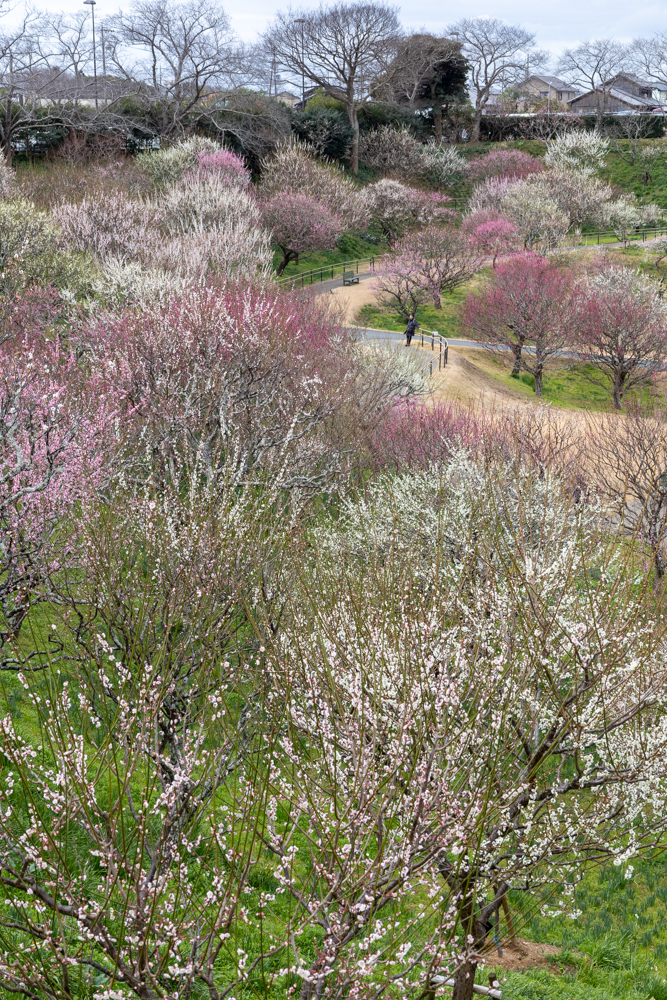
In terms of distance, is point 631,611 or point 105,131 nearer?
point 631,611

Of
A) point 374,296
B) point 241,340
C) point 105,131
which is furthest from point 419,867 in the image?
point 105,131

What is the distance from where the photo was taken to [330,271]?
47.0m

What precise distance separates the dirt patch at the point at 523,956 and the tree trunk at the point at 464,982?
2020 millimetres

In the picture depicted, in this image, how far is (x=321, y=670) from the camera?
260 inches

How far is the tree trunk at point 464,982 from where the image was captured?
633 cm

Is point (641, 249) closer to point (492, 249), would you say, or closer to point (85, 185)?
point (492, 249)

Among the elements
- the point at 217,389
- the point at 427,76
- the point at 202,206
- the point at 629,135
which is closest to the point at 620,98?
the point at 629,135

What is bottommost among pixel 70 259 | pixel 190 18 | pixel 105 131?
pixel 70 259

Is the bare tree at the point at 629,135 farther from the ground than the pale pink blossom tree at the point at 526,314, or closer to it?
farther from the ground

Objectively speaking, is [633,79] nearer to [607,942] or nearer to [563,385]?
[563,385]

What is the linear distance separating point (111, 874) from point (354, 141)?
2471 inches

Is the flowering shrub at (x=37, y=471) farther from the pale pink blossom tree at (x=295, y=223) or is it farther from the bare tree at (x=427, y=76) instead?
the bare tree at (x=427, y=76)

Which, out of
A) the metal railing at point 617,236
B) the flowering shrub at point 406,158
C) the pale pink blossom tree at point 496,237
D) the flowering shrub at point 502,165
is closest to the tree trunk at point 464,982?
the pale pink blossom tree at point 496,237

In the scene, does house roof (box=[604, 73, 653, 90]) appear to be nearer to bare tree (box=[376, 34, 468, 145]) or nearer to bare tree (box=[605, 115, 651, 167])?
bare tree (box=[605, 115, 651, 167])
